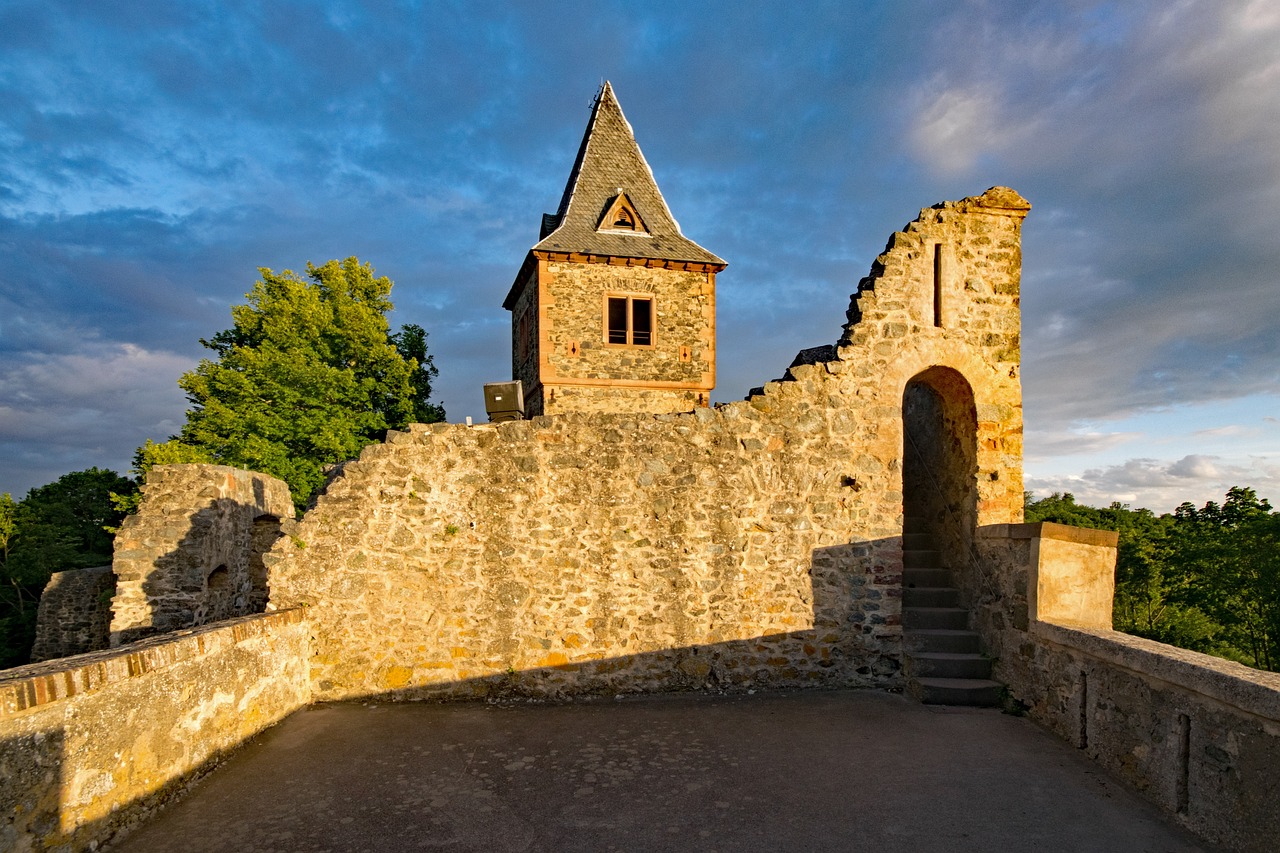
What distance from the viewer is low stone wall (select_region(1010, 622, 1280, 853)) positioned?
3422mm

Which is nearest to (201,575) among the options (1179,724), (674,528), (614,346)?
(674,528)

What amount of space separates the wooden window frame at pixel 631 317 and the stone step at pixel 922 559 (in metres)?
10.8

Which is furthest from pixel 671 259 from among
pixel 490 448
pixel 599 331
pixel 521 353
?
pixel 490 448

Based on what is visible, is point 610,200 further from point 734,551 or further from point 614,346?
point 734,551

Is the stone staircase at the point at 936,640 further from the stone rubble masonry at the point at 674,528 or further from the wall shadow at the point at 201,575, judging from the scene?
the wall shadow at the point at 201,575

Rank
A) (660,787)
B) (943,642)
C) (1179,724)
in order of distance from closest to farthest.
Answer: (1179,724)
(660,787)
(943,642)

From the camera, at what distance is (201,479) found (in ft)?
30.7

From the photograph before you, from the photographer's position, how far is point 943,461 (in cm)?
823

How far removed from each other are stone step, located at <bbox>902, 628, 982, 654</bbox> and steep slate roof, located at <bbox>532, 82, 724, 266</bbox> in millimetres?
12836

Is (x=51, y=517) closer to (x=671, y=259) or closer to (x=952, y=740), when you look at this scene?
(x=671, y=259)

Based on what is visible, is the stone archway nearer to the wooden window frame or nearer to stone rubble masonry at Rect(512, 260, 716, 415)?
stone rubble masonry at Rect(512, 260, 716, 415)

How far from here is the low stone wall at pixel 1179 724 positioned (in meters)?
3.42

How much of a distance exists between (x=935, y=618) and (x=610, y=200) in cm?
1491

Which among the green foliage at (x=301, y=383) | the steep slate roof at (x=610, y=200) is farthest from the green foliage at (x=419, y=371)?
the steep slate roof at (x=610, y=200)
